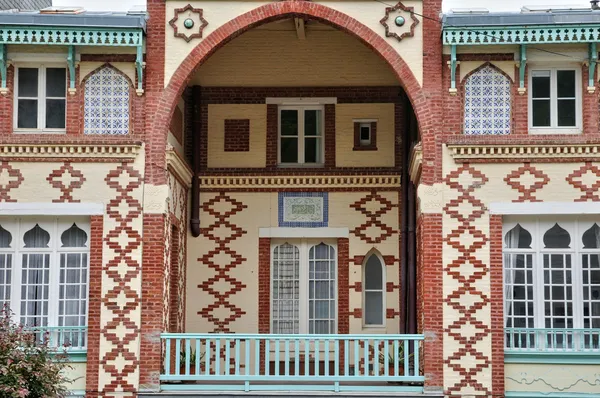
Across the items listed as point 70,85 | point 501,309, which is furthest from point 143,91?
point 501,309

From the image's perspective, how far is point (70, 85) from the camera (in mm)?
19781

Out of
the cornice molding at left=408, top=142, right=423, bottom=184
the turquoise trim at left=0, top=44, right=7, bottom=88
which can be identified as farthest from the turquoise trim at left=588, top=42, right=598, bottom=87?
the turquoise trim at left=0, top=44, right=7, bottom=88

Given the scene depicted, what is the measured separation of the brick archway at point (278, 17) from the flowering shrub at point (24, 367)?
4731mm

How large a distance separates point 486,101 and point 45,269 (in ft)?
28.0

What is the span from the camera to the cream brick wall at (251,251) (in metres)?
22.8

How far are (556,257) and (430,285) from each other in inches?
93.0

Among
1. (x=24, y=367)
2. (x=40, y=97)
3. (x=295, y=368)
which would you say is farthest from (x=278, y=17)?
(x=24, y=367)

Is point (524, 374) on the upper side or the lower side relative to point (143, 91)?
lower

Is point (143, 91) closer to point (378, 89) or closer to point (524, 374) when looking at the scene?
point (378, 89)

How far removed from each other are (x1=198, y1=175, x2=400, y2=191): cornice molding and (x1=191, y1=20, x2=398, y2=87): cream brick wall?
Result: 199 centimetres

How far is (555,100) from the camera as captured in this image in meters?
19.8

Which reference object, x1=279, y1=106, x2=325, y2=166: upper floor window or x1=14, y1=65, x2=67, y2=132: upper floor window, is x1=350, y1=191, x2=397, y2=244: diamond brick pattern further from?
x1=14, y1=65, x2=67, y2=132: upper floor window

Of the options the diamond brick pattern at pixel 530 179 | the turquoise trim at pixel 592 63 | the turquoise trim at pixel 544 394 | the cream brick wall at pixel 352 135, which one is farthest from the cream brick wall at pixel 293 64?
the turquoise trim at pixel 544 394

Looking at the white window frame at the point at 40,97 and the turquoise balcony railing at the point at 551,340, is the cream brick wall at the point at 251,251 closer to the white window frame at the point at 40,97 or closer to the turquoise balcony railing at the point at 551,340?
the turquoise balcony railing at the point at 551,340
